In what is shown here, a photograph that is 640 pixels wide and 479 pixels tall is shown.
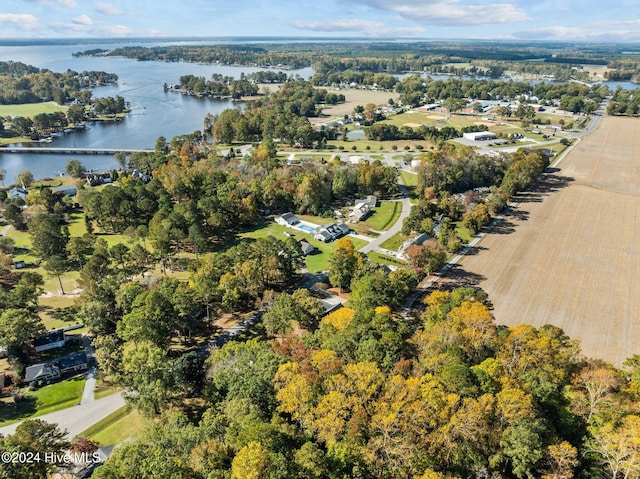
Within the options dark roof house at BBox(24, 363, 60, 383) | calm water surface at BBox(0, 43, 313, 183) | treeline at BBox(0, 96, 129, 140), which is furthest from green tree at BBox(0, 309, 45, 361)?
treeline at BBox(0, 96, 129, 140)

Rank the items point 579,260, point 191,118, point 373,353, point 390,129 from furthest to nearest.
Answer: point 191,118 → point 390,129 → point 579,260 → point 373,353

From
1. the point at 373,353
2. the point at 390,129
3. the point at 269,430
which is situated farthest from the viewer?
the point at 390,129

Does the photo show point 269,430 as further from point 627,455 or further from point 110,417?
point 627,455

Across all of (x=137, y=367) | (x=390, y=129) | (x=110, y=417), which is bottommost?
(x=110, y=417)

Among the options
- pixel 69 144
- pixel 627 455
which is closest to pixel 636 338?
pixel 627 455

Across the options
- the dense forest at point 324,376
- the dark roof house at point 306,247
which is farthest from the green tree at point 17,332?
the dark roof house at point 306,247

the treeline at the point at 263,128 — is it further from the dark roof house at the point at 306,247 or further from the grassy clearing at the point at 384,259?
the grassy clearing at the point at 384,259

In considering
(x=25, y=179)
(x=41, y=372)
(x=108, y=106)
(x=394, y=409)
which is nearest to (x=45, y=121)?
(x=108, y=106)
